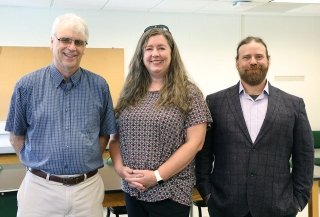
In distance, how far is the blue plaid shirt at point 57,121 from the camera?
181cm

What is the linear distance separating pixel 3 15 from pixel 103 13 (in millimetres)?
1485

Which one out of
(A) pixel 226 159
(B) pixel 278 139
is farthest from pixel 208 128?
(B) pixel 278 139

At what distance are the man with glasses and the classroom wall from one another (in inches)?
159

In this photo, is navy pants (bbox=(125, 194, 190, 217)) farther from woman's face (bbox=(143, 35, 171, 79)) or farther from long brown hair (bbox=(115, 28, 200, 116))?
woman's face (bbox=(143, 35, 171, 79))

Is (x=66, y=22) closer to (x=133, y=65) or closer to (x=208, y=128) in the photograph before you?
(x=133, y=65)

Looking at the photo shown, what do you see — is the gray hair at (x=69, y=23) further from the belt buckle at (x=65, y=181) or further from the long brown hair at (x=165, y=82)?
the belt buckle at (x=65, y=181)

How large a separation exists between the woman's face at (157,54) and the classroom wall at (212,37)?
412 centimetres

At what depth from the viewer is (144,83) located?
6.61 feet

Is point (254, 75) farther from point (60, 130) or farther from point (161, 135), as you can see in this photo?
point (60, 130)

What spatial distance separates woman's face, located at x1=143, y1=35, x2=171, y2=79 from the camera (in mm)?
1887

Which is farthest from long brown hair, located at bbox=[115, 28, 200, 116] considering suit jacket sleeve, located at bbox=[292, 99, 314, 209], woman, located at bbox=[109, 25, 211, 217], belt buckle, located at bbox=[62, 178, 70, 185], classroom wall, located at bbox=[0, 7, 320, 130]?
classroom wall, located at bbox=[0, 7, 320, 130]

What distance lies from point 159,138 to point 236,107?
1.59 feet

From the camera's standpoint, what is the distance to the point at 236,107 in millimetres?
2000

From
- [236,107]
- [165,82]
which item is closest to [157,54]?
[165,82]
